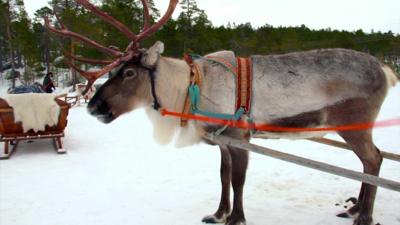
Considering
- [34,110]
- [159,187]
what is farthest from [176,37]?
[159,187]

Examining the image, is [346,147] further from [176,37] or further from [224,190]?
[176,37]

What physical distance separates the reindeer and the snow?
972 mm

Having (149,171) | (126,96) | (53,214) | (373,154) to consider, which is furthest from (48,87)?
(373,154)

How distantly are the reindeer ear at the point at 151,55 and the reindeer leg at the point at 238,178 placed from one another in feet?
3.48

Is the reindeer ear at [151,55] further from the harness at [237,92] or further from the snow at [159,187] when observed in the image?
the snow at [159,187]

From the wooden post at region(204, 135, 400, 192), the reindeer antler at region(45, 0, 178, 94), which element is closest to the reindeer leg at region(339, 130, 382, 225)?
the wooden post at region(204, 135, 400, 192)

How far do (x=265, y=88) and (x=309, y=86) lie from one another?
0.38 m

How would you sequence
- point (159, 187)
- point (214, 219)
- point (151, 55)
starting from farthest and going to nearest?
point (159, 187)
point (214, 219)
point (151, 55)

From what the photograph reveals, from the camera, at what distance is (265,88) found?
10.3ft

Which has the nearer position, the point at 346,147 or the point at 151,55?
the point at 151,55

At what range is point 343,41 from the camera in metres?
28.1

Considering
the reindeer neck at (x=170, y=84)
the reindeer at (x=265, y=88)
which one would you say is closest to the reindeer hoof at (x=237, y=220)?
the reindeer at (x=265, y=88)

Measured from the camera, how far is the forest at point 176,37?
27.3 metres

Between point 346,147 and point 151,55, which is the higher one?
point 151,55
